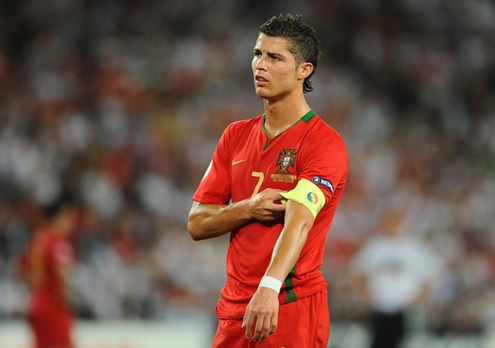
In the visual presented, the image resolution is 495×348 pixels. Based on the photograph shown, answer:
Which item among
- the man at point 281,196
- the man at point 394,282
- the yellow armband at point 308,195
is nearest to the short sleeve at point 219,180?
the man at point 281,196

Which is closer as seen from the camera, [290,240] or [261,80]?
[290,240]

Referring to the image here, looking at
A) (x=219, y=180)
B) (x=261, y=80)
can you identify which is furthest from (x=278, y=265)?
(x=261, y=80)

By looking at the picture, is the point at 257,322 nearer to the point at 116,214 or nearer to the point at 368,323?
the point at 368,323

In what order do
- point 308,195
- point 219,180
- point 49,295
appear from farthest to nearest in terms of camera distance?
point 49,295 < point 219,180 < point 308,195

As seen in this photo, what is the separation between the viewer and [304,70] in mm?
3818

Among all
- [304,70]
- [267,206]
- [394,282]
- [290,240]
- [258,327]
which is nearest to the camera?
[258,327]

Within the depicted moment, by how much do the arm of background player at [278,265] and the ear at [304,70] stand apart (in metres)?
0.64

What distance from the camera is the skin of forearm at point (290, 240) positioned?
11.1 feet

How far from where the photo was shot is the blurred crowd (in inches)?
430

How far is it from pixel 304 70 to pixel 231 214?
728mm

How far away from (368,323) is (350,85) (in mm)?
5300

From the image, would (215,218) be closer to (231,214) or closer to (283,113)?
Result: (231,214)

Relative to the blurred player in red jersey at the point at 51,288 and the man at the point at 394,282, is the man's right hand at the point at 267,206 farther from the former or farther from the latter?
the man at the point at 394,282

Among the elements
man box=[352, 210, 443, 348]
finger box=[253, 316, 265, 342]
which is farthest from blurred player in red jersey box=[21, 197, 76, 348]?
finger box=[253, 316, 265, 342]
